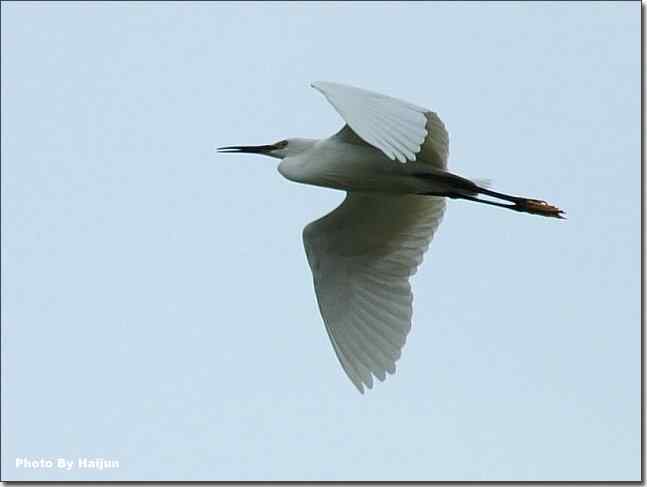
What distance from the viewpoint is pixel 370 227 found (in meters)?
8.21

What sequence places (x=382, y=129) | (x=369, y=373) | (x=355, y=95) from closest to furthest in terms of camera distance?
(x=382, y=129) → (x=355, y=95) → (x=369, y=373)

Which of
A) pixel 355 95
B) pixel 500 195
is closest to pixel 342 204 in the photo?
pixel 500 195

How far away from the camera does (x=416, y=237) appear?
26.8 feet

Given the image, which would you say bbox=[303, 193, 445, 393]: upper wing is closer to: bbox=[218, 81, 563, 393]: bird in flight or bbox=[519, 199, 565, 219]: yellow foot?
bbox=[218, 81, 563, 393]: bird in flight

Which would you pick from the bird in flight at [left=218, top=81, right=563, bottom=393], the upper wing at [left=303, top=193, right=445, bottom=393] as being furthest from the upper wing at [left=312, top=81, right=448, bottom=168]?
the upper wing at [left=303, top=193, right=445, bottom=393]

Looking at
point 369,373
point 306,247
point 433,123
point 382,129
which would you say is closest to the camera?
point 382,129

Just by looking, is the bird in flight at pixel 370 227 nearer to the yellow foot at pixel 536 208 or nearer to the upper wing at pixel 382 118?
the yellow foot at pixel 536 208

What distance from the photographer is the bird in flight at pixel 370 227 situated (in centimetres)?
741

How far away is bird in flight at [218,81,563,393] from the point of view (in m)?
7.41

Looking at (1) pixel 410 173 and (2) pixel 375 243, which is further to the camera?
(2) pixel 375 243

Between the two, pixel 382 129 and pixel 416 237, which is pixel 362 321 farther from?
pixel 382 129

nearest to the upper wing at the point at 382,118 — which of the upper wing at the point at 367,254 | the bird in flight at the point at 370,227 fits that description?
the bird in flight at the point at 370,227

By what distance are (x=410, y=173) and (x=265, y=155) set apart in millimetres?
1367

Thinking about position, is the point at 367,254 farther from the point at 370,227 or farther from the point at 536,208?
the point at 536,208
